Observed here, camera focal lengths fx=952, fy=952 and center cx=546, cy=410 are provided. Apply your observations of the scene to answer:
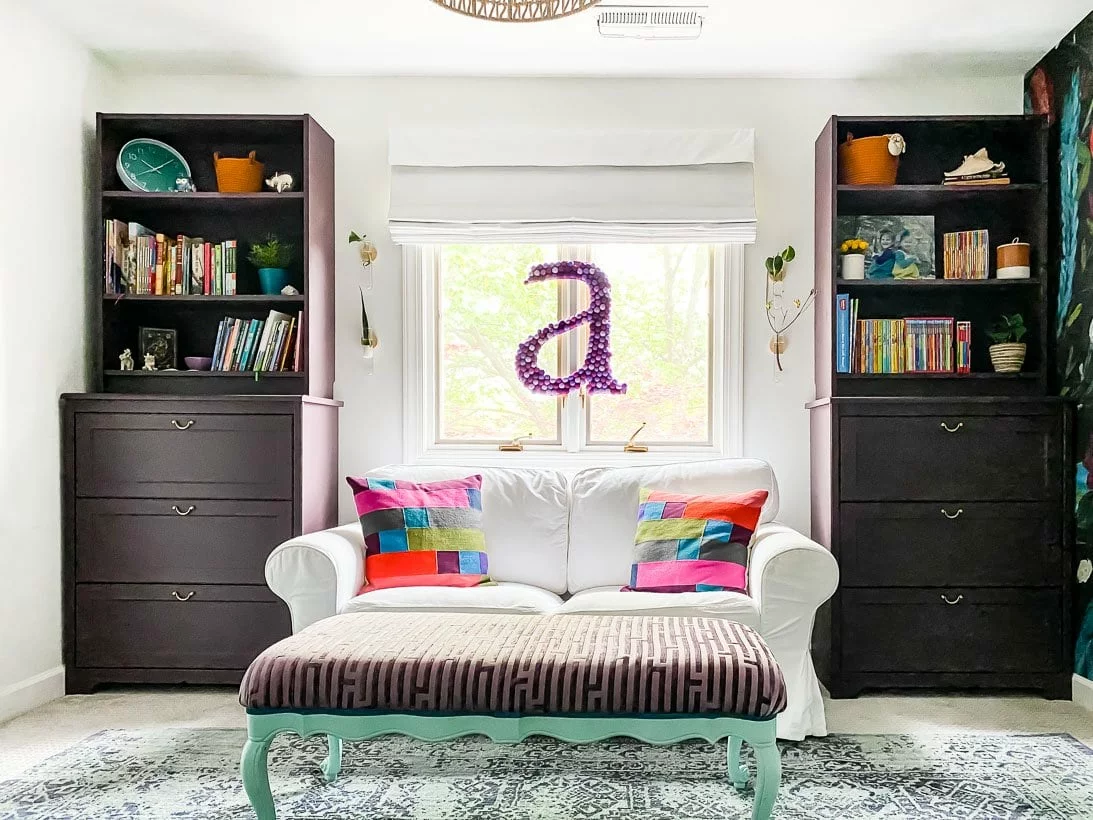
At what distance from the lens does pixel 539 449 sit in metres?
4.04

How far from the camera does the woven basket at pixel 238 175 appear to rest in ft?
12.4

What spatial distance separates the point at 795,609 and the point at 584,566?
2.65ft

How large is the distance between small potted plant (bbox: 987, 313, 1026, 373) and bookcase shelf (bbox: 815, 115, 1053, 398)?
0.04 meters

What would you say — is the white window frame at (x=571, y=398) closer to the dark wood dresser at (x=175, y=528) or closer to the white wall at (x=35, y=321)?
the dark wood dresser at (x=175, y=528)

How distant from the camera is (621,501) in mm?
3512

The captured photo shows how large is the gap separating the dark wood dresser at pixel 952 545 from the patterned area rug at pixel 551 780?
494mm

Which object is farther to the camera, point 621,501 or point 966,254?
point 966,254

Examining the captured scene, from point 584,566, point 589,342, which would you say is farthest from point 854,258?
point 584,566

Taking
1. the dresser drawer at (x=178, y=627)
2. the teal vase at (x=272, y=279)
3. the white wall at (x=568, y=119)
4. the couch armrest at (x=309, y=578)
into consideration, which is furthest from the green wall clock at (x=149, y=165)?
the couch armrest at (x=309, y=578)

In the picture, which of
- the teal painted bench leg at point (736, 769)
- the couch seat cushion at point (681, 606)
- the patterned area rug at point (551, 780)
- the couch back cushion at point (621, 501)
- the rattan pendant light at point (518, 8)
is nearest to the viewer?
the rattan pendant light at point (518, 8)

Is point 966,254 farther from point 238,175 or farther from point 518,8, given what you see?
point 238,175

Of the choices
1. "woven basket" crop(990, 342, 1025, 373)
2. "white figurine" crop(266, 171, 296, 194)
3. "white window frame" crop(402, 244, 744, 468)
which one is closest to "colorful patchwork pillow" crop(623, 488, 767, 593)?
"white window frame" crop(402, 244, 744, 468)

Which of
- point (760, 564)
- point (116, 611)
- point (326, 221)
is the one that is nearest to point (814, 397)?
point (760, 564)

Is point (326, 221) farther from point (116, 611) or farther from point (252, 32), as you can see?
point (116, 611)
